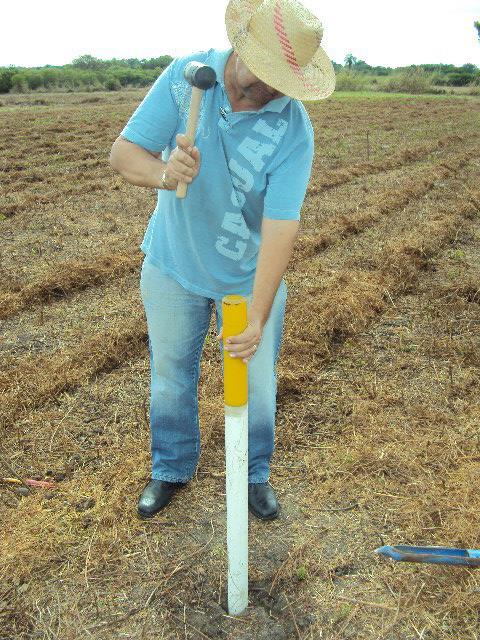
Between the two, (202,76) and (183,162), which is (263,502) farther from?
(202,76)

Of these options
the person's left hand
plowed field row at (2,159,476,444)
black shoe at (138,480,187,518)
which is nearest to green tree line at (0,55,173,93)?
plowed field row at (2,159,476,444)

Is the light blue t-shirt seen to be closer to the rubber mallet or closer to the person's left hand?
the rubber mallet

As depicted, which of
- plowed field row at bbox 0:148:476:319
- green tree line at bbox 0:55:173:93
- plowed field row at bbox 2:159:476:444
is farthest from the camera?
green tree line at bbox 0:55:173:93

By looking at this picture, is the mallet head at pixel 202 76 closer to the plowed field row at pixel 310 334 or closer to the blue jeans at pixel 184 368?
the blue jeans at pixel 184 368

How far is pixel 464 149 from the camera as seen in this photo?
1192cm

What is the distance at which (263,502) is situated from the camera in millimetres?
2469

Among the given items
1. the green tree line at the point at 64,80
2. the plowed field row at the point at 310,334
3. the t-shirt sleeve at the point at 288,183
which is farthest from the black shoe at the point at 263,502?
the green tree line at the point at 64,80

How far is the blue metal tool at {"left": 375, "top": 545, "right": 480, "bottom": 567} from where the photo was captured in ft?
6.92

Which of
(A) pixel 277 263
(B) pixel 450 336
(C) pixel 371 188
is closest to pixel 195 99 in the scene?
(A) pixel 277 263

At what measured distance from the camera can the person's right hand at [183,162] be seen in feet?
5.62

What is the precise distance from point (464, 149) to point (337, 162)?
3.11 metres

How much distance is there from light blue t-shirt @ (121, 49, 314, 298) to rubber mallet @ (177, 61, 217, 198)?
0.17 m

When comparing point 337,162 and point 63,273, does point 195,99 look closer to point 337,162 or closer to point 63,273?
point 63,273

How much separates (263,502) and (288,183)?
1295mm
